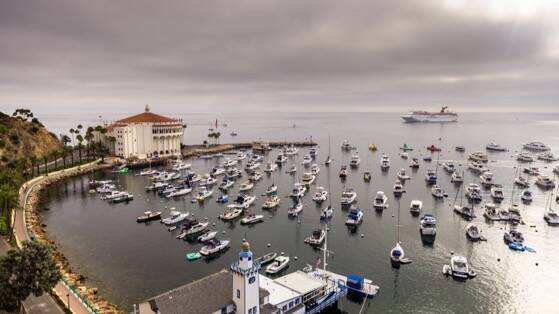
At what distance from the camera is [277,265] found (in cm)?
4912

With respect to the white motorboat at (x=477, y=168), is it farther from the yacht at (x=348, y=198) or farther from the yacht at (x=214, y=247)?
the yacht at (x=214, y=247)

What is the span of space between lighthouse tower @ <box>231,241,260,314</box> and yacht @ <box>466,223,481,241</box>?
4360 cm

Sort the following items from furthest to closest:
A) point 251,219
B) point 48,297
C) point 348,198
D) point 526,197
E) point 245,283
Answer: point 526,197 → point 348,198 → point 251,219 → point 48,297 → point 245,283

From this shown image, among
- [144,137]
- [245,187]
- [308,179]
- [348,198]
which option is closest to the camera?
[348,198]

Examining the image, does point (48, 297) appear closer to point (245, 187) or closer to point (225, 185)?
point (245, 187)

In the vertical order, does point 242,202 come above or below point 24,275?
below

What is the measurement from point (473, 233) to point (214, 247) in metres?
42.0

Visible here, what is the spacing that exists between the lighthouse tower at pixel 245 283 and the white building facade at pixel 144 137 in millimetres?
108254

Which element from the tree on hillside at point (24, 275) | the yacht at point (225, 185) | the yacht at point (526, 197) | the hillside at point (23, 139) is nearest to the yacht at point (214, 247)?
the tree on hillside at point (24, 275)

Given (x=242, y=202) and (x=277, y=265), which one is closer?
(x=277, y=265)

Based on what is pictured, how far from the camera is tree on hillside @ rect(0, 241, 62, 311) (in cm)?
3069

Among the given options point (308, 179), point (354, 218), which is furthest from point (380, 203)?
point (308, 179)

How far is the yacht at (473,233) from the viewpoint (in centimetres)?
5949

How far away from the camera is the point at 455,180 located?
335 feet
